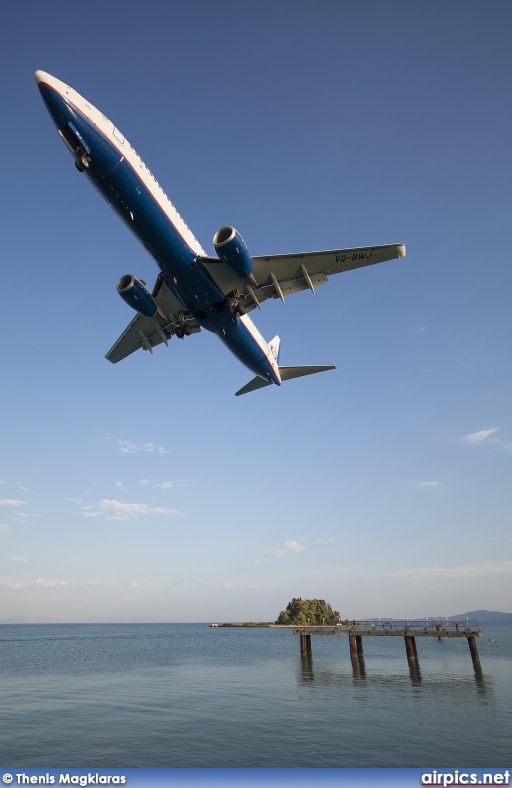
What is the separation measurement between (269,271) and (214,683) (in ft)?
111

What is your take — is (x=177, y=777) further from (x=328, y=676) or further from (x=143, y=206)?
(x=328, y=676)

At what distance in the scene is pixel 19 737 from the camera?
22000 millimetres

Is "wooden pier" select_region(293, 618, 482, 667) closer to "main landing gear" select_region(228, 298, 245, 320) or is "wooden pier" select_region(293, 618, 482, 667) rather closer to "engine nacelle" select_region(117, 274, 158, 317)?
"main landing gear" select_region(228, 298, 245, 320)

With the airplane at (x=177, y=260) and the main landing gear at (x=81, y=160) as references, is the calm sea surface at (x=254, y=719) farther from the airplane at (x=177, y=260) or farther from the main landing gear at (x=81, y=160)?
the main landing gear at (x=81, y=160)

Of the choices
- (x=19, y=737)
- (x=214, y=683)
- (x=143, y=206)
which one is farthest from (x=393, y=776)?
(x=214, y=683)

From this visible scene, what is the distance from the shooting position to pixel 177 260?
2489 centimetres

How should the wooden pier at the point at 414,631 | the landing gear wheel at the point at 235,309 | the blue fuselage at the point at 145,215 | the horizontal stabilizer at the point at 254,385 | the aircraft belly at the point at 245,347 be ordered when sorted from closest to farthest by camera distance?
the blue fuselage at the point at 145,215 → the landing gear wheel at the point at 235,309 → the aircraft belly at the point at 245,347 → the horizontal stabilizer at the point at 254,385 → the wooden pier at the point at 414,631

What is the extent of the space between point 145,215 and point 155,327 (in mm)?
12319

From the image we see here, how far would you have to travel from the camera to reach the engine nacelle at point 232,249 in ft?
76.7

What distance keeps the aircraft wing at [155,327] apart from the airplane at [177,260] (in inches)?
2.9

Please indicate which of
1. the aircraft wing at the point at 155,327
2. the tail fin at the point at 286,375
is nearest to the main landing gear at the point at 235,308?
the aircraft wing at the point at 155,327

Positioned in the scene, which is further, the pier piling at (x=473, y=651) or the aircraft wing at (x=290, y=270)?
the pier piling at (x=473, y=651)

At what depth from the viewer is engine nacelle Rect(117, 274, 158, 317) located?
2772 cm

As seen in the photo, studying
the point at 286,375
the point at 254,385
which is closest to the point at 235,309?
the point at 286,375
